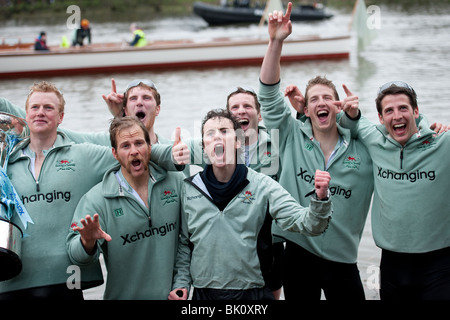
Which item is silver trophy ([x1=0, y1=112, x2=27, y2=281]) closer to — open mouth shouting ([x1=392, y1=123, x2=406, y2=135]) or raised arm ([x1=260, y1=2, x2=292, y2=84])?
raised arm ([x1=260, y1=2, x2=292, y2=84])

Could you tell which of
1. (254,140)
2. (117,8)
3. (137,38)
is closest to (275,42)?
(254,140)

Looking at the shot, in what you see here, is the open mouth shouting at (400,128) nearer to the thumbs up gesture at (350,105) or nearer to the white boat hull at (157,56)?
the thumbs up gesture at (350,105)

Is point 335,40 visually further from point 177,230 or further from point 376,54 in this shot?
point 177,230

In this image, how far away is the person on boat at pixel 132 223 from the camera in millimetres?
3627

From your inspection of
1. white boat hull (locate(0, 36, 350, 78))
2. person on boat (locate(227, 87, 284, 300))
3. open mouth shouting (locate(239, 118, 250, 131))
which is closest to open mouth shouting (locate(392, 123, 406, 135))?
person on boat (locate(227, 87, 284, 300))

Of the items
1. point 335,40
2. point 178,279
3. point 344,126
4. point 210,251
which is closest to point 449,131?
point 344,126

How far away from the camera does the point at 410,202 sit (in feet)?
12.1

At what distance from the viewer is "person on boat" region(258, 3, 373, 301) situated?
3984 mm

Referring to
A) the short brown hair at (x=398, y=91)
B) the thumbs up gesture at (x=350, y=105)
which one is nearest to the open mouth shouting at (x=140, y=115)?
the thumbs up gesture at (x=350, y=105)

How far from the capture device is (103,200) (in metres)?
3.63

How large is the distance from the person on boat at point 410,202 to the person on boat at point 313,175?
16 centimetres

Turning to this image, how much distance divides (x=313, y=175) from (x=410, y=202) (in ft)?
2.27

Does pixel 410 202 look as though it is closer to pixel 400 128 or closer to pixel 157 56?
pixel 400 128

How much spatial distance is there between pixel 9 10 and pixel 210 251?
177 ft
